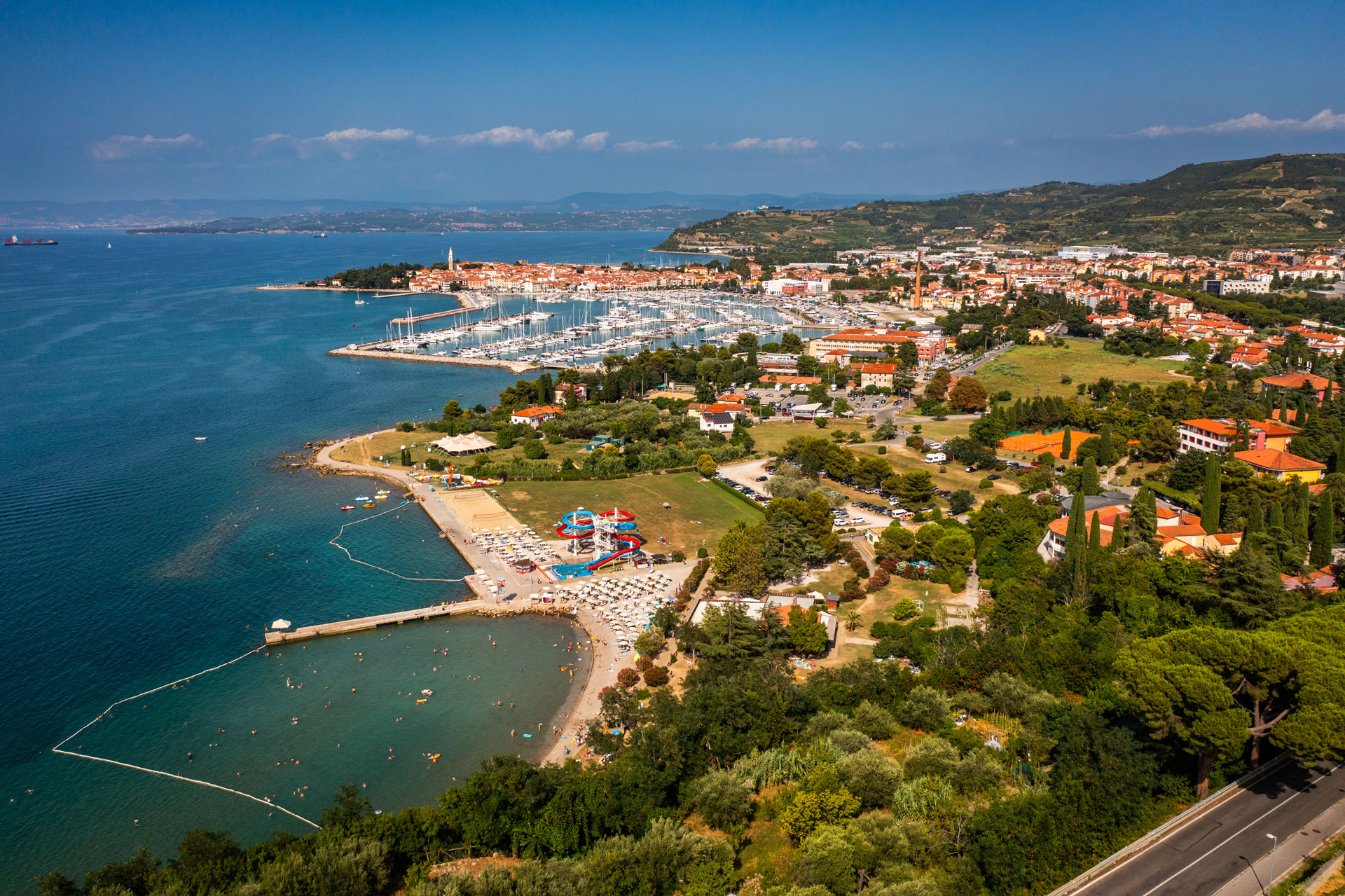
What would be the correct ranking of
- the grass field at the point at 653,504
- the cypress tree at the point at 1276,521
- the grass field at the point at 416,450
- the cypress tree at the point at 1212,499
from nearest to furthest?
the cypress tree at the point at 1276,521, the cypress tree at the point at 1212,499, the grass field at the point at 653,504, the grass field at the point at 416,450

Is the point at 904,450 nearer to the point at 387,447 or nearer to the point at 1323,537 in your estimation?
the point at 1323,537

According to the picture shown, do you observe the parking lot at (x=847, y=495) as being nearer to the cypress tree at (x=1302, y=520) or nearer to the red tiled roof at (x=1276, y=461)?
the cypress tree at (x=1302, y=520)

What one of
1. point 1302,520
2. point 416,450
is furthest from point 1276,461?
point 416,450

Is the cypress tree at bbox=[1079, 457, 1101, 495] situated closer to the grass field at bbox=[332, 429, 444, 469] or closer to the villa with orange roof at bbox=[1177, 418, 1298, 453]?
the villa with orange roof at bbox=[1177, 418, 1298, 453]

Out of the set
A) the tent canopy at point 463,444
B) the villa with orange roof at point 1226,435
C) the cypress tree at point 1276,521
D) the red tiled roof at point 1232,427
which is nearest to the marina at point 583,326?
the tent canopy at point 463,444

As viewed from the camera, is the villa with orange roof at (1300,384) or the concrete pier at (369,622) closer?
the concrete pier at (369,622)
